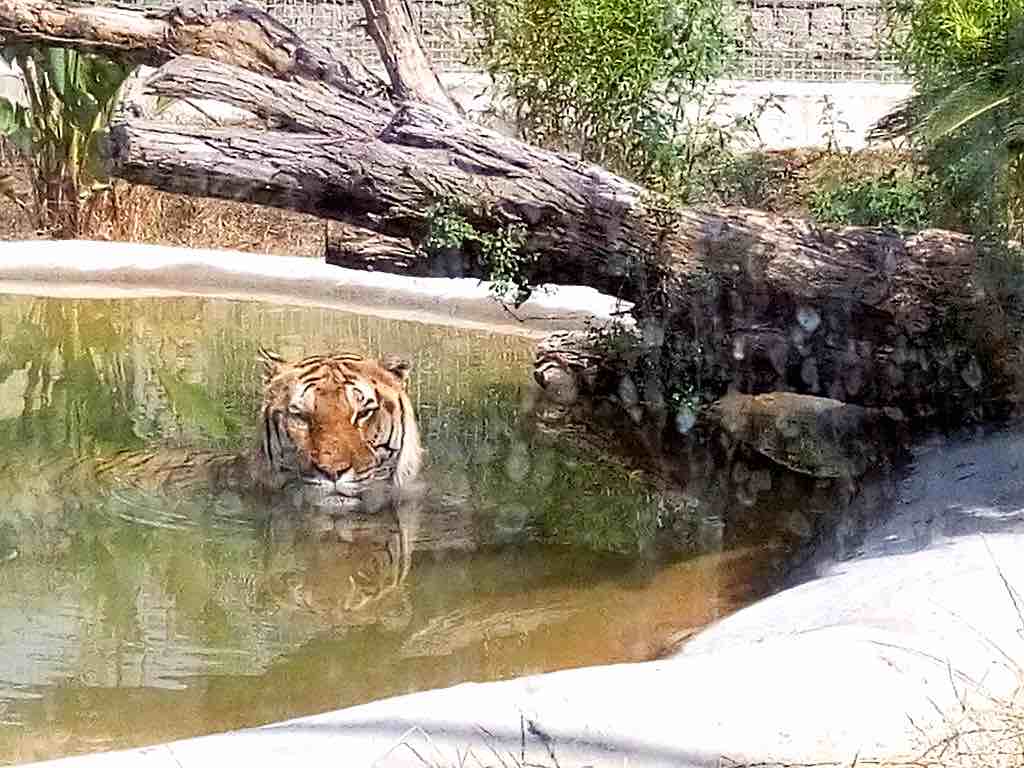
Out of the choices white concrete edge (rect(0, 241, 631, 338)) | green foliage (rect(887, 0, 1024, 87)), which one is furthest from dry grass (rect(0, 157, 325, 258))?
green foliage (rect(887, 0, 1024, 87))

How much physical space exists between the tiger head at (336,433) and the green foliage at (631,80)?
6.88 ft

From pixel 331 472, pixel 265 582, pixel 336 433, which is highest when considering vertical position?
pixel 336 433

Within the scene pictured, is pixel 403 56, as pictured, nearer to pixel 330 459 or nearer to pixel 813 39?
pixel 330 459

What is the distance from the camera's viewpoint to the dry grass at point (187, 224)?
38.0 ft

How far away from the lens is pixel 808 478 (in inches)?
233

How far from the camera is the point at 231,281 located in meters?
10.4

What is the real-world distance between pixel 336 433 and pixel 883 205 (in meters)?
2.51

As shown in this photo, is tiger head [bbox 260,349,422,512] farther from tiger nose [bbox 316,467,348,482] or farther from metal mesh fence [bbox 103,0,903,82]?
metal mesh fence [bbox 103,0,903,82]

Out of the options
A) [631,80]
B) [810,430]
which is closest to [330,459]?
[810,430]

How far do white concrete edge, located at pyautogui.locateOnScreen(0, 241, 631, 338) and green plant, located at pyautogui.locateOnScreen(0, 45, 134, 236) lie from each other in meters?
0.86

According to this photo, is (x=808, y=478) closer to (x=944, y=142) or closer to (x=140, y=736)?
(x=944, y=142)

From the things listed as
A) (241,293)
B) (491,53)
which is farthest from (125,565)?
(241,293)

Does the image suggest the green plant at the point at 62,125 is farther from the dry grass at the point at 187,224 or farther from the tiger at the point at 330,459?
the tiger at the point at 330,459

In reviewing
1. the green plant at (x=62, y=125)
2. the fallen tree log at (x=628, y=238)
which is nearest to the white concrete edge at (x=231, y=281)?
the green plant at (x=62, y=125)
